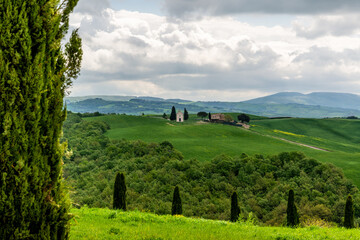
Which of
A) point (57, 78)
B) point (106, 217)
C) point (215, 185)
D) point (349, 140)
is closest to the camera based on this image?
point (57, 78)

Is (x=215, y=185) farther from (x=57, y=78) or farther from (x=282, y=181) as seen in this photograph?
(x=57, y=78)

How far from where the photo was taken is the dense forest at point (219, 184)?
132 ft

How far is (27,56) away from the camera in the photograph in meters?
7.67

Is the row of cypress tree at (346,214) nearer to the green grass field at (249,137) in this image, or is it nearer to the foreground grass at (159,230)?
the foreground grass at (159,230)

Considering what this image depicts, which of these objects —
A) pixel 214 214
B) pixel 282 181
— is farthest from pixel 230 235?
pixel 282 181

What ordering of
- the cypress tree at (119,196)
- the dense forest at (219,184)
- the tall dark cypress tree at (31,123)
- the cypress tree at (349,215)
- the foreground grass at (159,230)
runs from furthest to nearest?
the dense forest at (219,184) < the cypress tree at (349,215) < the cypress tree at (119,196) < the foreground grass at (159,230) < the tall dark cypress tree at (31,123)

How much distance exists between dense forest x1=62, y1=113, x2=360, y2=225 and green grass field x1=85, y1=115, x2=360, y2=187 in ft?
30.6

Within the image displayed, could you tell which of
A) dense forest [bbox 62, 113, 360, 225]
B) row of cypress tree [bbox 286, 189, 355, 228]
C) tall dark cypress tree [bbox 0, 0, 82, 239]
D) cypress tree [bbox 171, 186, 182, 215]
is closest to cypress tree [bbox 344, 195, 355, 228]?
row of cypress tree [bbox 286, 189, 355, 228]

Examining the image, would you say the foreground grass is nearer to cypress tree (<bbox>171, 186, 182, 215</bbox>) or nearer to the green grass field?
cypress tree (<bbox>171, 186, 182, 215</bbox>)

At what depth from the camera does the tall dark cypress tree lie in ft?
24.2

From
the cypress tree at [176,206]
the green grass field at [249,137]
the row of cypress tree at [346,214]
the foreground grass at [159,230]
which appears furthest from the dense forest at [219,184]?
the foreground grass at [159,230]

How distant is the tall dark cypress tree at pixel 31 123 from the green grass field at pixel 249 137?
56036 mm

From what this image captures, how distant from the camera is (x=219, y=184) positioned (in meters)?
49.8

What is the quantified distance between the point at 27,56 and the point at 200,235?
9.40 m
